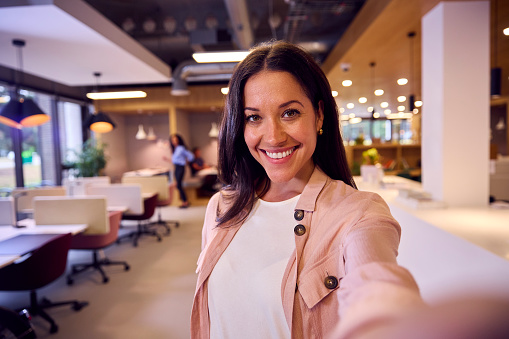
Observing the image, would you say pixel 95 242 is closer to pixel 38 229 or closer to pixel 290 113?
pixel 38 229

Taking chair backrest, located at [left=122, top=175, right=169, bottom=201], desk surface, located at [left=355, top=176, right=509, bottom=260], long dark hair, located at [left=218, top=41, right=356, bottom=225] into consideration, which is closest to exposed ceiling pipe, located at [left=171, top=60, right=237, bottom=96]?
chair backrest, located at [left=122, top=175, right=169, bottom=201]

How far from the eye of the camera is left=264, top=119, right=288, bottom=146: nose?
1.07 metres

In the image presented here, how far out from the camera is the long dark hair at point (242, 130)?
3.57 ft

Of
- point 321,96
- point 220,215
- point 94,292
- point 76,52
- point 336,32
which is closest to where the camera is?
point 321,96

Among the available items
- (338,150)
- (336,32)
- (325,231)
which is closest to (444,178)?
(338,150)

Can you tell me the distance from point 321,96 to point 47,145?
8974mm

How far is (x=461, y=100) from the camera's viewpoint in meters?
3.27

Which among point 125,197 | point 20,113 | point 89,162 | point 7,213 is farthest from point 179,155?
point 7,213

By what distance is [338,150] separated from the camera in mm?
1194

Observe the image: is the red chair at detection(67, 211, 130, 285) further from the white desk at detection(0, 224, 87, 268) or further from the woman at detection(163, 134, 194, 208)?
the woman at detection(163, 134, 194, 208)

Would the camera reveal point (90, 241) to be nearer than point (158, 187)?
Yes

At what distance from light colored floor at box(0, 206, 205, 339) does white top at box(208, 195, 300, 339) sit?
2.50m

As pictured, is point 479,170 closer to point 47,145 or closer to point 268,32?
point 268,32

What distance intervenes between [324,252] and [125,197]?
5170 mm
